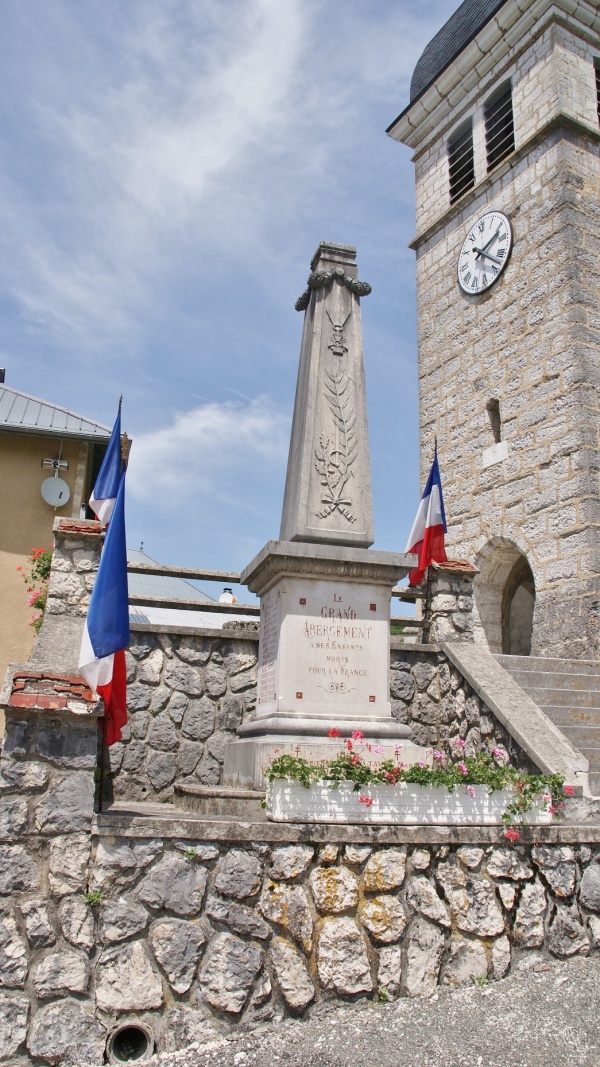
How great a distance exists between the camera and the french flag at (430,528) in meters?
9.44

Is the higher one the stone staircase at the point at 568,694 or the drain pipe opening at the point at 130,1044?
the stone staircase at the point at 568,694

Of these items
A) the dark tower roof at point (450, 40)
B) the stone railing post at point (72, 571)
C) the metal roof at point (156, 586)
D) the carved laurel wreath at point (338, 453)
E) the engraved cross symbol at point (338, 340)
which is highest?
the dark tower roof at point (450, 40)

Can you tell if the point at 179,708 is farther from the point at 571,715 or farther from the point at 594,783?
the point at 571,715

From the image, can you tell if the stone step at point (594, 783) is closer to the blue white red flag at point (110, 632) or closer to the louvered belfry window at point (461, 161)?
the blue white red flag at point (110, 632)

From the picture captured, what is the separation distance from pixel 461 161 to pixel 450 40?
2663mm

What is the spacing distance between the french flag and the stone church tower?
10.4ft

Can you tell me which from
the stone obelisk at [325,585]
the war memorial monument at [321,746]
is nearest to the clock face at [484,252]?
the war memorial monument at [321,746]

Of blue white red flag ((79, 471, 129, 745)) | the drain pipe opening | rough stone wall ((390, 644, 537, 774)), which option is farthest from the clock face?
the drain pipe opening

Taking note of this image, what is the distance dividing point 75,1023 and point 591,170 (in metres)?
14.1

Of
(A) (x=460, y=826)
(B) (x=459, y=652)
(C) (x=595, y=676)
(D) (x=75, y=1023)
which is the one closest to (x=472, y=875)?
(A) (x=460, y=826)

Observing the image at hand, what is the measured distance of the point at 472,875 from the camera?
4.67 meters

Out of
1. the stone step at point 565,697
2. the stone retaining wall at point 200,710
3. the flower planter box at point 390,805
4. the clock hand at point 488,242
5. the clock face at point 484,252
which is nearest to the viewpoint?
the flower planter box at point 390,805

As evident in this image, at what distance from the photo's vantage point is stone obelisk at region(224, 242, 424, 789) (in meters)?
5.82

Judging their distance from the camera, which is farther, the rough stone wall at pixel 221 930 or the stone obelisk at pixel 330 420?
the stone obelisk at pixel 330 420
